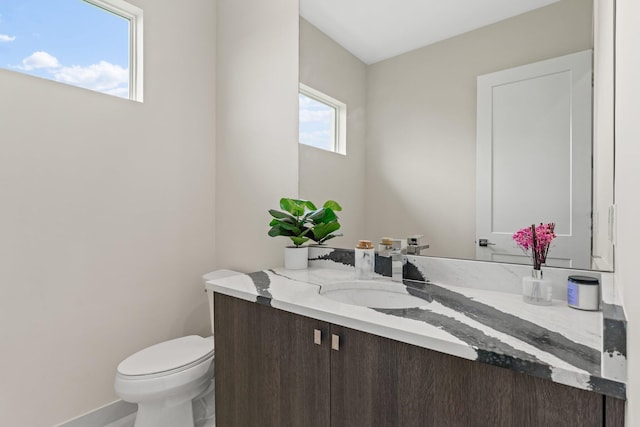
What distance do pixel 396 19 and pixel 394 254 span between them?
1.05m

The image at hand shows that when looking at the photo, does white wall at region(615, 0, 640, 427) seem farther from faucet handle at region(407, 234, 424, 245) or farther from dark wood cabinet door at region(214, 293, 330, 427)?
faucet handle at region(407, 234, 424, 245)

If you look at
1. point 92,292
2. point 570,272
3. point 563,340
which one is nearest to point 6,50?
point 92,292

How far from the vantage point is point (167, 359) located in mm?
1522

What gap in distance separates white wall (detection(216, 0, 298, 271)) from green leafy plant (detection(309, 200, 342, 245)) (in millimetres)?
231

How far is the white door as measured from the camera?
3.62ft

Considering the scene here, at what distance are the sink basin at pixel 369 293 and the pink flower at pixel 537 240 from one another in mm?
445

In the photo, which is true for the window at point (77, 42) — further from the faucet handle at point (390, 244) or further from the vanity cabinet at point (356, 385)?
A: the faucet handle at point (390, 244)

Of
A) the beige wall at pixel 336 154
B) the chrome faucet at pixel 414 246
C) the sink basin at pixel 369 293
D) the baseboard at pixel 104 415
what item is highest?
the beige wall at pixel 336 154

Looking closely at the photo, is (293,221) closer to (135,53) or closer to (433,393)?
(433,393)

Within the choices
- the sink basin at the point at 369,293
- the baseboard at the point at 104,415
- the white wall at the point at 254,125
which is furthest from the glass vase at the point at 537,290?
the baseboard at the point at 104,415

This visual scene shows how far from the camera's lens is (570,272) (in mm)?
1071

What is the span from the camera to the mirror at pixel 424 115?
1.12 metres

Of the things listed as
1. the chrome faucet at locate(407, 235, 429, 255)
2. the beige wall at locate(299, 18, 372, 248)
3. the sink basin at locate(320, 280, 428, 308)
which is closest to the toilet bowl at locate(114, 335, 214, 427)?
the sink basin at locate(320, 280, 428, 308)

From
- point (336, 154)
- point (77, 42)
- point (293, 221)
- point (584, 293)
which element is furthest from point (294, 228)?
point (77, 42)
